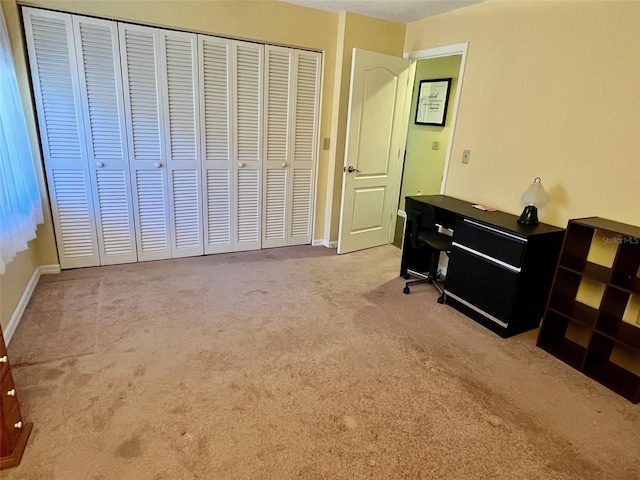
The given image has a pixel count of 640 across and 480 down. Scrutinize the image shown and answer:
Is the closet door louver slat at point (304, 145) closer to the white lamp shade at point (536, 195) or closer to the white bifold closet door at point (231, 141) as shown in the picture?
the white bifold closet door at point (231, 141)

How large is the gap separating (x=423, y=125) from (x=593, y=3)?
265 centimetres

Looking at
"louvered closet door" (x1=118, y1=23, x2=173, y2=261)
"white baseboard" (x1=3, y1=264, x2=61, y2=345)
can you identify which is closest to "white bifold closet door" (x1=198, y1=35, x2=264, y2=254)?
"louvered closet door" (x1=118, y1=23, x2=173, y2=261)

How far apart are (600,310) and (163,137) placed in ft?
11.3

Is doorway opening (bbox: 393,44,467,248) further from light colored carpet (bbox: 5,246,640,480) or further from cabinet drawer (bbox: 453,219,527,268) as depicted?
light colored carpet (bbox: 5,246,640,480)

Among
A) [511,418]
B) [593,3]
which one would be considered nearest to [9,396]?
[511,418]

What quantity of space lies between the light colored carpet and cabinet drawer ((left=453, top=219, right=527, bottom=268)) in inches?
22.1

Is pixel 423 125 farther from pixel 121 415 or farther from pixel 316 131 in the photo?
pixel 121 415

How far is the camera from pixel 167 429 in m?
1.71

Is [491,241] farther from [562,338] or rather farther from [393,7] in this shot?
[393,7]

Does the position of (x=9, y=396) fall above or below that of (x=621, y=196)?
below

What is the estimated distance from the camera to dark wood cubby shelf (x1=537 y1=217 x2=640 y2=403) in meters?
2.12

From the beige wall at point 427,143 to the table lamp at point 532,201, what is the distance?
212 cm

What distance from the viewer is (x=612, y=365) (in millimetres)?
2309

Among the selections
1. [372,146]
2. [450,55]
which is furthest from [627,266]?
[372,146]
